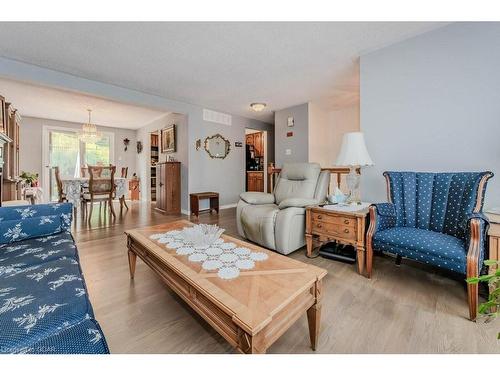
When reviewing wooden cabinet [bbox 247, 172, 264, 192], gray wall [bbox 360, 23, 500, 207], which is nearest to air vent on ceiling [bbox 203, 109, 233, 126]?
wooden cabinet [bbox 247, 172, 264, 192]

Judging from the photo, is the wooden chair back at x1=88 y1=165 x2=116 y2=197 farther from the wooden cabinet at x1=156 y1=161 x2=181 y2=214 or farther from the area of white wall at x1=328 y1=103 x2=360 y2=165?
the area of white wall at x1=328 y1=103 x2=360 y2=165

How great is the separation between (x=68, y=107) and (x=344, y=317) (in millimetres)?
6203

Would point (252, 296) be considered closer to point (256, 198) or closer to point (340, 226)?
point (340, 226)

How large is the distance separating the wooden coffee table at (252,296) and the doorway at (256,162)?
15.7ft

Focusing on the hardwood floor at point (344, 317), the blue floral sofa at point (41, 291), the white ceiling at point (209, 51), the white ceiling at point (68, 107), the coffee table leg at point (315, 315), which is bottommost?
the hardwood floor at point (344, 317)

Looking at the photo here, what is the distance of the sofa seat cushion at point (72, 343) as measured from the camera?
0.70 meters

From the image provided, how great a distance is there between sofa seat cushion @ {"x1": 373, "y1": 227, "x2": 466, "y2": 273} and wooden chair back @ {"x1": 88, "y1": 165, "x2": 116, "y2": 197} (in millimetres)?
4406

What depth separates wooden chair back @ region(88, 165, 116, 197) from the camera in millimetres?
4051

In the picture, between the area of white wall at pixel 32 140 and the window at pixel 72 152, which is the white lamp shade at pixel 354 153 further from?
the area of white wall at pixel 32 140

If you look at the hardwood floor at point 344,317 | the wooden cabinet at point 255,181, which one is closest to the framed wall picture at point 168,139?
the wooden cabinet at point 255,181
